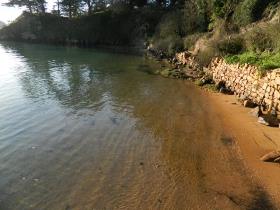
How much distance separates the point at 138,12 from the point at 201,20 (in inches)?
825

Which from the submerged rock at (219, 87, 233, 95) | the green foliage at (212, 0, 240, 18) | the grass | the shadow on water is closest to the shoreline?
the shadow on water

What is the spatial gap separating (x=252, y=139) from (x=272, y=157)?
6.22ft

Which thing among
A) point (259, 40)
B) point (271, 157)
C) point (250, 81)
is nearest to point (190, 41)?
point (259, 40)

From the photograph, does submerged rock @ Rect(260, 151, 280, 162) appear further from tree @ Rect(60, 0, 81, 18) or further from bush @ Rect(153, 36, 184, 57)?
tree @ Rect(60, 0, 81, 18)

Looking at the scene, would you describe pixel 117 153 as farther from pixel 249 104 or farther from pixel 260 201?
pixel 249 104

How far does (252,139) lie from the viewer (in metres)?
12.0

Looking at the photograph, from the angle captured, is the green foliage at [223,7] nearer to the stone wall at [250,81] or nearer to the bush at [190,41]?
the bush at [190,41]

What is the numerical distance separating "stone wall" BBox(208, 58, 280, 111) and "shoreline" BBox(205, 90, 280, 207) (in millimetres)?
873

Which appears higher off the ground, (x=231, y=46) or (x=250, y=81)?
(x=231, y=46)

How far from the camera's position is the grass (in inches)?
626

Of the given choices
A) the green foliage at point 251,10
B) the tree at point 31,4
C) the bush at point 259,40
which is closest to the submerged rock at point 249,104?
the bush at point 259,40

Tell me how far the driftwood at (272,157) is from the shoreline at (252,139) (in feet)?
0.52

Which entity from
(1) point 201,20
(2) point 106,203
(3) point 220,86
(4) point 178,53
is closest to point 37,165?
(2) point 106,203

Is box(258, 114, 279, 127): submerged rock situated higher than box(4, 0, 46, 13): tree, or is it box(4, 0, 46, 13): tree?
box(4, 0, 46, 13): tree
